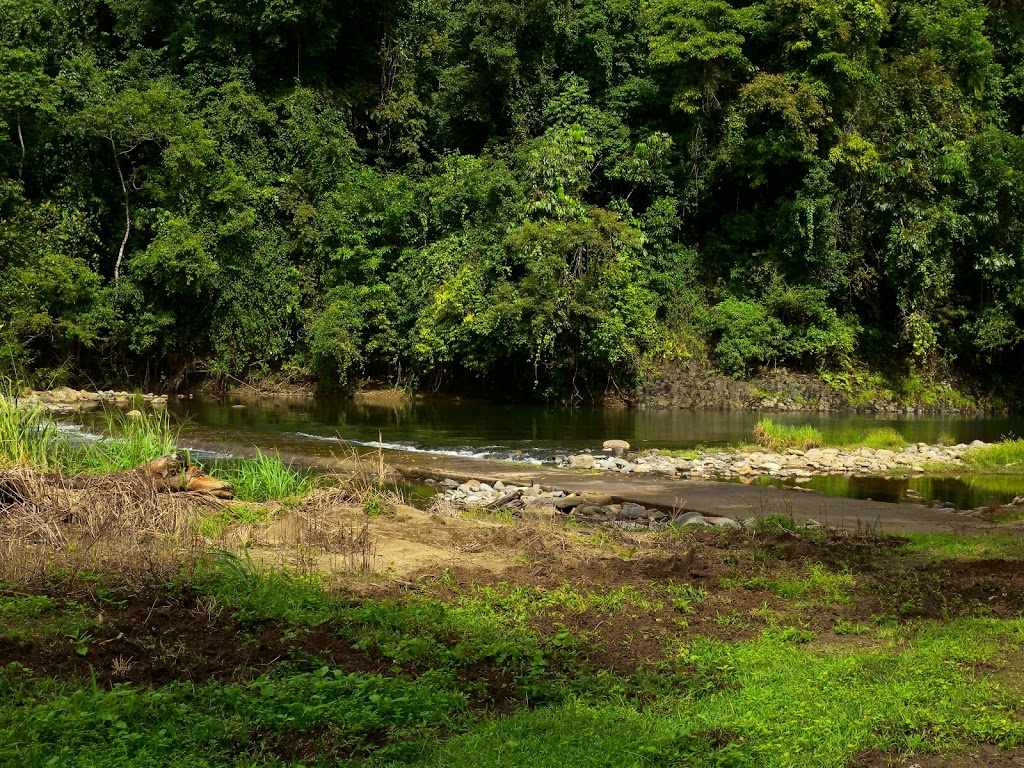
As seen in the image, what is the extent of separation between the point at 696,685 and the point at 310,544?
4.34 m

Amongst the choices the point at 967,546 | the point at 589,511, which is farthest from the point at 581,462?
the point at 967,546

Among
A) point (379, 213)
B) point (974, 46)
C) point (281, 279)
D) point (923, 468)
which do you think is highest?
point (974, 46)

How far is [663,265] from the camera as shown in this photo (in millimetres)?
32031

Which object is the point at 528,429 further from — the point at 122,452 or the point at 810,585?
the point at 810,585

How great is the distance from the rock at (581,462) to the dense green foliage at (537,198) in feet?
31.0

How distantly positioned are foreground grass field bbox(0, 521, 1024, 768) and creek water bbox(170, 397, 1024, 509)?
26.2ft

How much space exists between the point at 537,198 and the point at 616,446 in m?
10.9

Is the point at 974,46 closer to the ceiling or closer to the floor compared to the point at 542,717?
closer to the ceiling

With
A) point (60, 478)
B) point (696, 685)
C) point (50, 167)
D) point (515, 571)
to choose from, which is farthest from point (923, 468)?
point (50, 167)

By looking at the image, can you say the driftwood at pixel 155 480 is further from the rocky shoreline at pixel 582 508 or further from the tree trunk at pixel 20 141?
the tree trunk at pixel 20 141

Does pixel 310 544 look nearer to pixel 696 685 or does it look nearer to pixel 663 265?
pixel 696 685

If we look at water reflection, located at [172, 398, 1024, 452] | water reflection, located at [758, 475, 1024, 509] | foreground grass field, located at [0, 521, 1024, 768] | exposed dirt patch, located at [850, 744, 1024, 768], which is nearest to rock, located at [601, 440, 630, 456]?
water reflection, located at [172, 398, 1024, 452]

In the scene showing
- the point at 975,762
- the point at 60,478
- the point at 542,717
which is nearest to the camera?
the point at 975,762

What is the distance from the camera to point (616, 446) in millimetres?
19375
